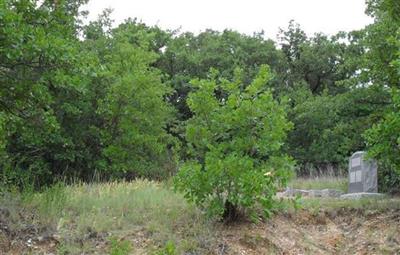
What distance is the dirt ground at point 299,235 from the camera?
754cm

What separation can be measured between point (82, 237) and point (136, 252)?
85cm

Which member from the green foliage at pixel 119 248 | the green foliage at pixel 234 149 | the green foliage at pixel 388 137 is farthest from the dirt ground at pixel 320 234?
the green foliage at pixel 119 248

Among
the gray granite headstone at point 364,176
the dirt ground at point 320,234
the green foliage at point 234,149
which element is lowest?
the dirt ground at point 320,234

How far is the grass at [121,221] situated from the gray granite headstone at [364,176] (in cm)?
555

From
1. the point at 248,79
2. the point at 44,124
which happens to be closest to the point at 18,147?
the point at 44,124

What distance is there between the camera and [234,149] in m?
8.28

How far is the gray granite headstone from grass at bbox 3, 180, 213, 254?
555 centimetres

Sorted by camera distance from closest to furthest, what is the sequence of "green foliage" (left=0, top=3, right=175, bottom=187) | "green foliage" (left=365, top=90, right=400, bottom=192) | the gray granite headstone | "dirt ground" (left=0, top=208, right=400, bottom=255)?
"dirt ground" (left=0, top=208, right=400, bottom=255)
"green foliage" (left=365, top=90, right=400, bottom=192)
the gray granite headstone
"green foliage" (left=0, top=3, right=175, bottom=187)

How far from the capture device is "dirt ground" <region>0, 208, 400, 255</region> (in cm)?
754

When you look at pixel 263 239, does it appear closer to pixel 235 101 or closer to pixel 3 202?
pixel 235 101

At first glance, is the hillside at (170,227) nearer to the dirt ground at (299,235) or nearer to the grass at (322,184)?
the dirt ground at (299,235)

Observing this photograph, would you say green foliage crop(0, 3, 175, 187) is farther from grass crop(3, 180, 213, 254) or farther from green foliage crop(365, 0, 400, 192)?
green foliage crop(365, 0, 400, 192)

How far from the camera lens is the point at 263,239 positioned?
811 centimetres

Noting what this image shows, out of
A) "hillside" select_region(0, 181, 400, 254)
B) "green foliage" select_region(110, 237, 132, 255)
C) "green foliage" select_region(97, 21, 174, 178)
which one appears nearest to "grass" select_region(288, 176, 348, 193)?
"hillside" select_region(0, 181, 400, 254)
